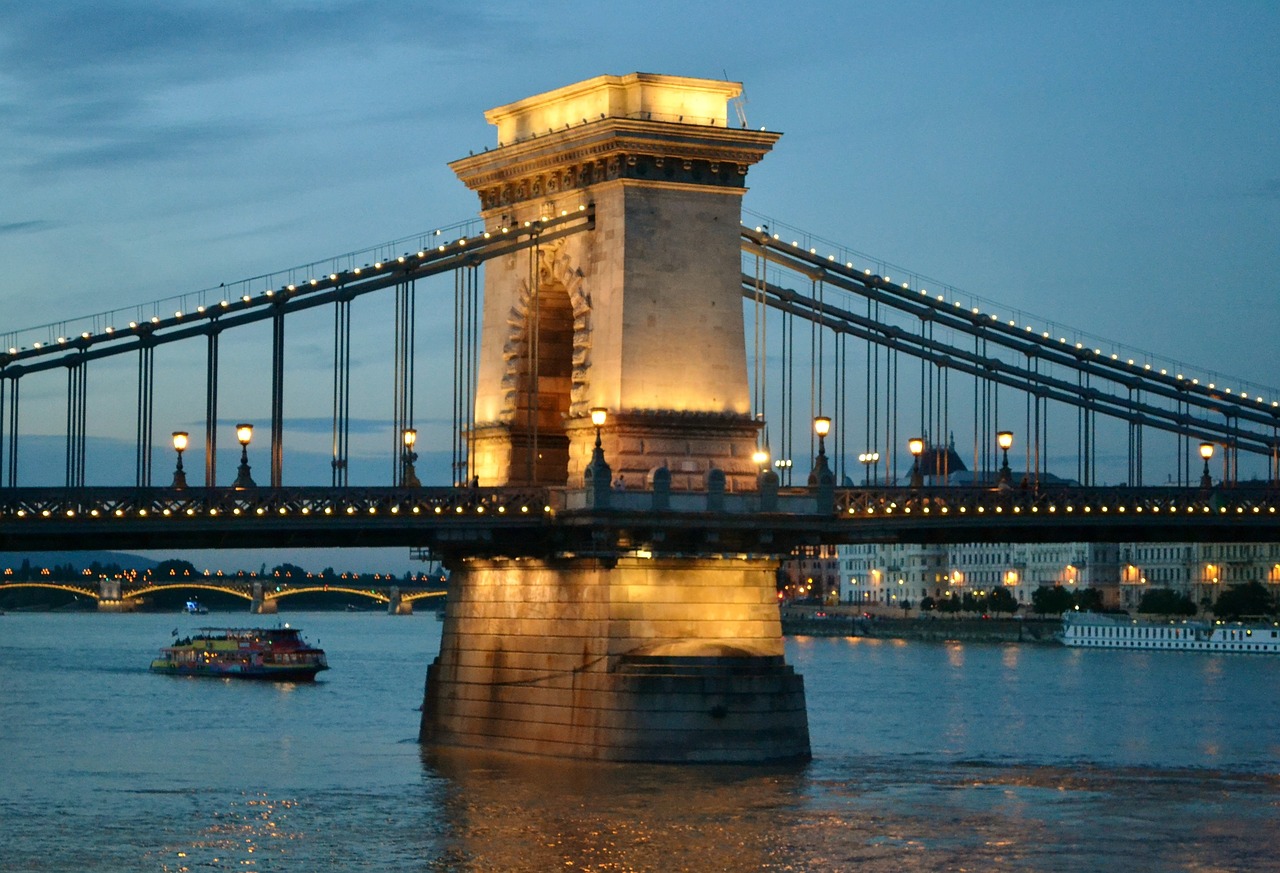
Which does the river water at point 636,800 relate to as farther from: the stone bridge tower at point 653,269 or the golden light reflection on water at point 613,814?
the stone bridge tower at point 653,269

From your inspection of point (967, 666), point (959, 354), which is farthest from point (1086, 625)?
point (959, 354)

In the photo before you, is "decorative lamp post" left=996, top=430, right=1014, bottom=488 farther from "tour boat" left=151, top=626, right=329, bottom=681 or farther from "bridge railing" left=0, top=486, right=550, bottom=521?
"tour boat" left=151, top=626, right=329, bottom=681

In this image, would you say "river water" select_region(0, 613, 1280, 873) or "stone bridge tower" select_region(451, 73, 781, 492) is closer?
"river water" select_region(0, 613, 1280, 873)

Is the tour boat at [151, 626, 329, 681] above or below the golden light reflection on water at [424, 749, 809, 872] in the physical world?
above

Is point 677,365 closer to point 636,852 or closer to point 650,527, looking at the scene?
point 650,527

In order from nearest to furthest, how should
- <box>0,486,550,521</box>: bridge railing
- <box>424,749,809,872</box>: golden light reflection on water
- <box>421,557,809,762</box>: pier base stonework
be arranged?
<box>424,749,809,872</box>: golden light reflection on water
<box>0,486,550,521</box>: bridge railing
<box>421,557,809,762</box>: pier base stonework

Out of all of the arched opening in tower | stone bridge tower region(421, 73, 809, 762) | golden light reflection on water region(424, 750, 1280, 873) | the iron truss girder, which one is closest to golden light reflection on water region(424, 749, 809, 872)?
golden light reflection on water region(424, 750, 1280, 873)

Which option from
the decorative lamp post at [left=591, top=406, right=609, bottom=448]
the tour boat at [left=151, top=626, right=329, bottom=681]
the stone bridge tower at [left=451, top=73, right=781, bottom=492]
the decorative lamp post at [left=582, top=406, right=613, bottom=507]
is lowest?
the tour boat at [left=151, top=626, right=329, bottom=681]

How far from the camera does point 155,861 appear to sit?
2018 inches

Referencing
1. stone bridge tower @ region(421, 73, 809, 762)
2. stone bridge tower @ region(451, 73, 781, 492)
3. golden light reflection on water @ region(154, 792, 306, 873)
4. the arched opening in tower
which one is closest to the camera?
golden light reflection on water @ region(154, 792, 306, 873)

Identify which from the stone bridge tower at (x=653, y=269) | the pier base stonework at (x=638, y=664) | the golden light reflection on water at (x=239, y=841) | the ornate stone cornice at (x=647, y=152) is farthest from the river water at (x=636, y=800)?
the ornate stone cornice at (x=647, y=152)

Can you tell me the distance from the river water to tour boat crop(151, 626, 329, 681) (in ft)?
131

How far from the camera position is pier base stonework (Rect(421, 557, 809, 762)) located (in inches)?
2488

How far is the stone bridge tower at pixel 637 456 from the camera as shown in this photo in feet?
209
